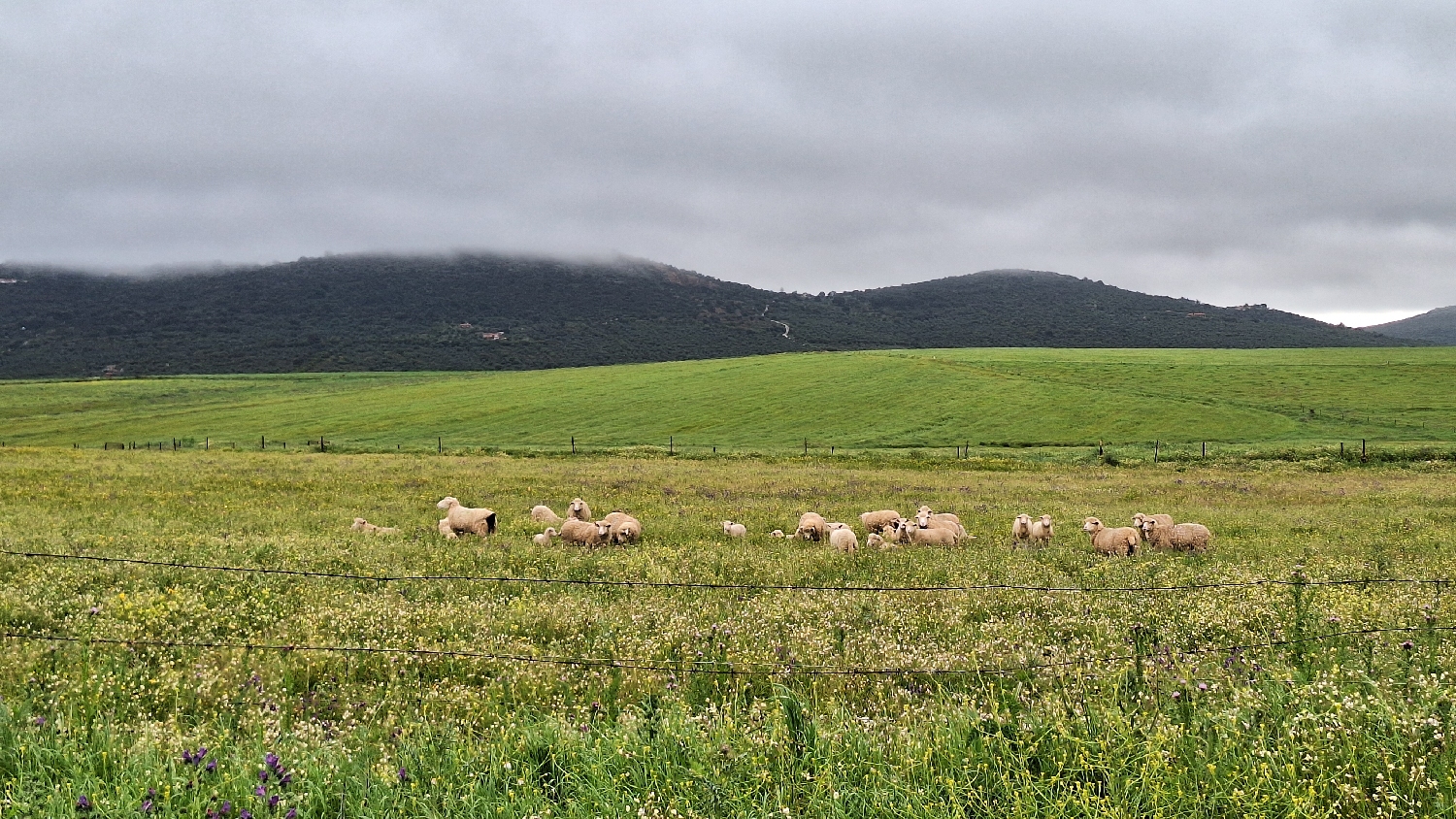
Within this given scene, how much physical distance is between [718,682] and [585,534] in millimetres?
9774

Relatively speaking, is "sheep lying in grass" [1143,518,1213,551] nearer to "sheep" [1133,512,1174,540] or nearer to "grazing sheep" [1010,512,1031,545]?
"sheep" [1133,512,1174,540]

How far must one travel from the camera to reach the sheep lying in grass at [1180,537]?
607 inches

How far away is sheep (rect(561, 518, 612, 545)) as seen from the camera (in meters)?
16.0

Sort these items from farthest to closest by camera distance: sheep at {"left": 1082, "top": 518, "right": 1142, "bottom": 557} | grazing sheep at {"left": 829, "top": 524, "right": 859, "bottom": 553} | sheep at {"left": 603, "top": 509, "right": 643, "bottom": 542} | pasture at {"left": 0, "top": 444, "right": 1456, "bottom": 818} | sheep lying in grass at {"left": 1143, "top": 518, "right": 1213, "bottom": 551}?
sheep at {"left": 603, "top": 509, "right": 643, "bottom": 542}, grazing sheep at {"left": 829, "top": 524, "right": 859, "bottom": 553}, sheep lying in grass at {"left": 1143, "top": 518, "right": 1213, "bottom": 551}, sheep at {"left": 1082, "top": 518, "right": 1142, "bottom": 557}, pasture at {"left": 0, "top": 444, "right": 1456, "bottom": 818}

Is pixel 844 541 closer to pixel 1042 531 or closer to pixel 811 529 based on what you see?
pixel 811 529

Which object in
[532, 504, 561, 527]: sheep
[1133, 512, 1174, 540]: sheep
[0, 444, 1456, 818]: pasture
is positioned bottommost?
[532, 504, 561, 527]: sheep

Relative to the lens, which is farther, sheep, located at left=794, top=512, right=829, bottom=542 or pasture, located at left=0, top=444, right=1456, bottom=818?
sheep, located at left=794, top=512, right=829, bottom=542

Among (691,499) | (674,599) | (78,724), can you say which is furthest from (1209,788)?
(691,499)

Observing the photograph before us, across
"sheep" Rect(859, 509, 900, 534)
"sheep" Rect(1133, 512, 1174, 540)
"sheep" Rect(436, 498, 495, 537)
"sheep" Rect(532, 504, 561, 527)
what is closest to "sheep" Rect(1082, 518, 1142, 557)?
"sheep" Rect(1133, 512, 1174, 540)

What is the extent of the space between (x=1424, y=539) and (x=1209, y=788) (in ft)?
55.2

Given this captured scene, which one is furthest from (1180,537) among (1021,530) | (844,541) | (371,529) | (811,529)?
(371,529)

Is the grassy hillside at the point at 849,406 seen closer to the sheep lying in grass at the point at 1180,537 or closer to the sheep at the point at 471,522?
the sheep at the point at 471,522

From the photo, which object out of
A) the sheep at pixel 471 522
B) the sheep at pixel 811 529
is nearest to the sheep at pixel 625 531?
the sheep at pixel 471 522

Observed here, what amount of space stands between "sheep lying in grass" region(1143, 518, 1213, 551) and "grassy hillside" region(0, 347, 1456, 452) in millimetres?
40340
